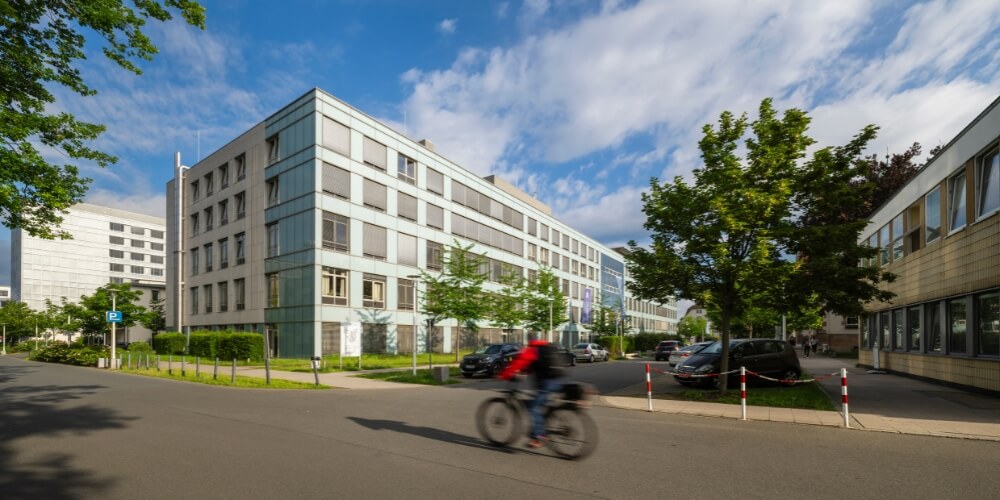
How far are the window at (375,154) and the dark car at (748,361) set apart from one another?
88.3ft

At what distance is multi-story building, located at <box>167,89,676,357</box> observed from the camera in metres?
33.4

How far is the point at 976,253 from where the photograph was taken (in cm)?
1390

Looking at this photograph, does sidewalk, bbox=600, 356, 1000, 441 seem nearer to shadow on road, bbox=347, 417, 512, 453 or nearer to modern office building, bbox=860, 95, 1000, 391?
modern office building, bbox=860, 95, 1000, 391

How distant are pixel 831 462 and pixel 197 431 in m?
9.54

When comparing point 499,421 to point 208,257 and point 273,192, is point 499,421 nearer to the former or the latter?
point 273,192

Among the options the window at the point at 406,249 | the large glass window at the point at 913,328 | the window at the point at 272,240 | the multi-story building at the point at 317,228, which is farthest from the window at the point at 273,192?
the large glass window at the point at 913,328

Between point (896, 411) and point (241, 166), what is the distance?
41.2m

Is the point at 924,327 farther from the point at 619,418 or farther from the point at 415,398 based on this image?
the point at 415,398

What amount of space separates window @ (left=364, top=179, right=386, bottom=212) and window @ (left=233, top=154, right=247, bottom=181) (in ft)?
33.4

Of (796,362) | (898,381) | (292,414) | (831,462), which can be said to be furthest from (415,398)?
(898,381)

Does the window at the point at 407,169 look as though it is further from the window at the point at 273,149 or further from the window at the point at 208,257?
the window at the point at 208,257

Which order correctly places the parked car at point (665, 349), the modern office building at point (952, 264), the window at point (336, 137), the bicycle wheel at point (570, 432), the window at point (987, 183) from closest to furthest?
1. the bicycle wheel at point (570, 432)
2. the window at point (987, 183)
3. the modern office building at point (952, 264)
4. the window at point (336, 137)
5. the parked car at point (665, 349)

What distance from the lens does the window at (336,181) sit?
33.8 metres

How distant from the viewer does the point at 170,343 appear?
40938mm
